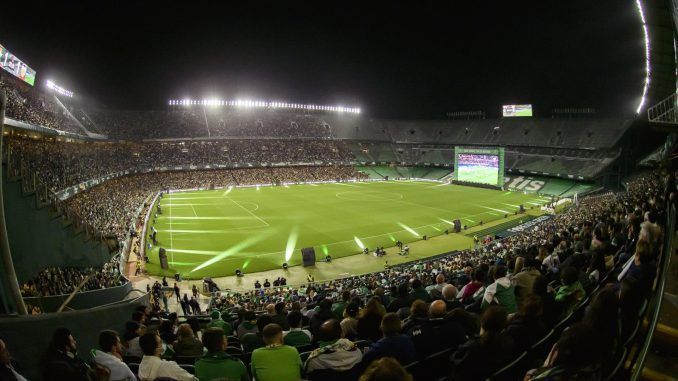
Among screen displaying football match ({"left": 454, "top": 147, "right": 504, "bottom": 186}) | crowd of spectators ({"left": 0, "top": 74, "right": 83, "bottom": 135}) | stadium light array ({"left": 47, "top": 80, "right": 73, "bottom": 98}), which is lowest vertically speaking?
screen displaying football match ({"left": 454, "top": 147, "right": 504, "bottom": 186})

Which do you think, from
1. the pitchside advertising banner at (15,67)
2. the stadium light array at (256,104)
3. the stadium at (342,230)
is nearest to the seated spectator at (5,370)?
the stadium at (342,230)

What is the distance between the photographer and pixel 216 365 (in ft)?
13.0

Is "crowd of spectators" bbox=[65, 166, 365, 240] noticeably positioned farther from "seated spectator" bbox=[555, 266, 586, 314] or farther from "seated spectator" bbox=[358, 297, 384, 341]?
"seated spectator" bbox=[555, 266, 586, 314]

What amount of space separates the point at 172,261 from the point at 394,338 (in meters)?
25.0

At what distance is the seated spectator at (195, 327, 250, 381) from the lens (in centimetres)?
392

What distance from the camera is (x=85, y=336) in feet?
22.5

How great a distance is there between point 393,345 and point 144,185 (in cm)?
6279

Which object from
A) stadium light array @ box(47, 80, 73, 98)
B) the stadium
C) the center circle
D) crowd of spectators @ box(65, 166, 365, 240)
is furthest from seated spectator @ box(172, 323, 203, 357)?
stadium light array @ box(47, 80, 73, 98)

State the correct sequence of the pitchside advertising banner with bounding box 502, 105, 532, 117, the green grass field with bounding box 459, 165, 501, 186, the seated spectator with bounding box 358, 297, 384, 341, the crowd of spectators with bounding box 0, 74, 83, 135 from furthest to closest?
1. the pitchside advertising banner with bounding box 502, 105, 532, 117
2. the green grass field with bounding box 459, 165, 501, 186
3. the crowd of spectators with bounding box 0, 74, 83, 135
4. the seated spectator with bounding box 358, 297, 384, 341

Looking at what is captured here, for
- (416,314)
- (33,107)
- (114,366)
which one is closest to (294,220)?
(33,107)

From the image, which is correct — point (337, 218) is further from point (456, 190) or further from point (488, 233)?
point (456, 190)

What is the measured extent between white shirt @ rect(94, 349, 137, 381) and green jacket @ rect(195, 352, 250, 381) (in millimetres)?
844

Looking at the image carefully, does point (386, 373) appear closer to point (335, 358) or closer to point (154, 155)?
point (335, 358)

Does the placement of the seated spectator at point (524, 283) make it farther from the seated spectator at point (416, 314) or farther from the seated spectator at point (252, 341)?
the seated spectator at point (252, 341)
